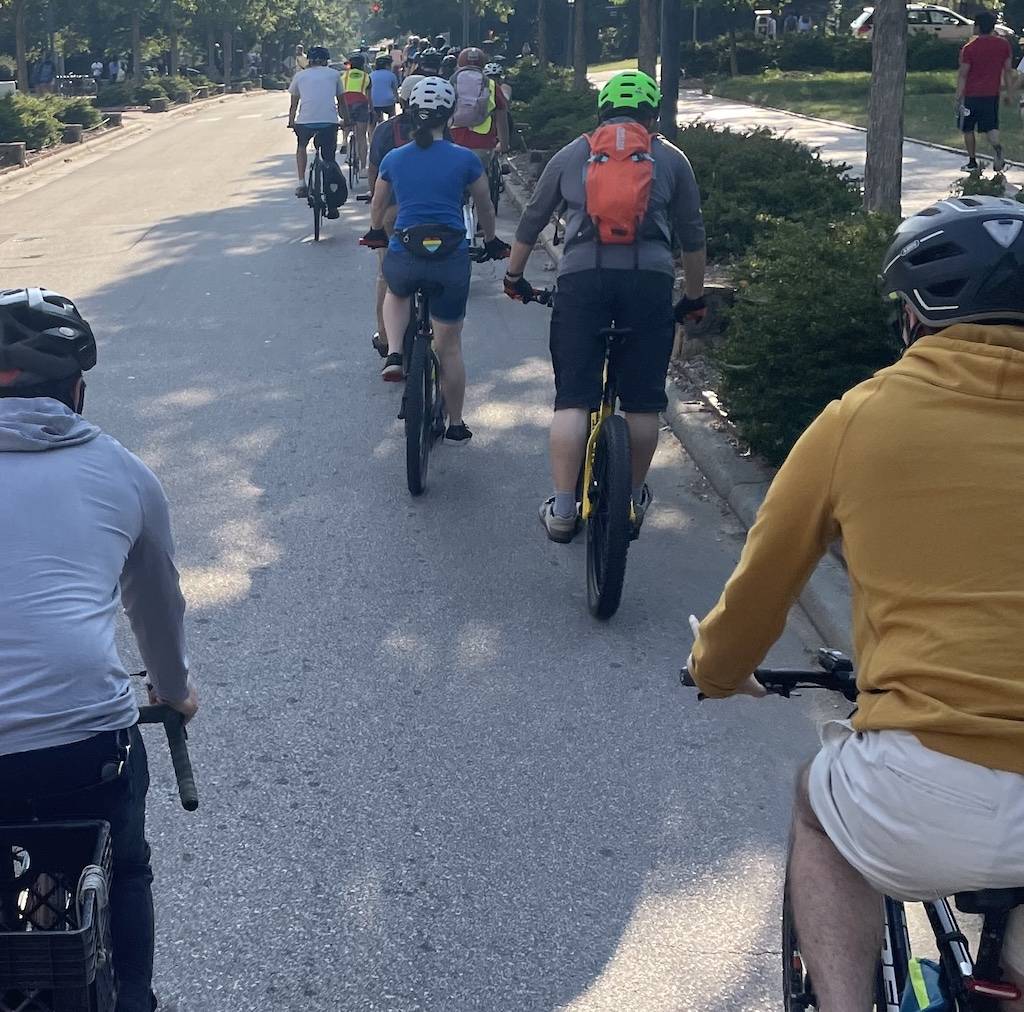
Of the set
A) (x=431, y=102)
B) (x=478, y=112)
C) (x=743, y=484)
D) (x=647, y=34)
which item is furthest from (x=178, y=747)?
(x=647, y=34)

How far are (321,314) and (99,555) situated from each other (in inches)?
387

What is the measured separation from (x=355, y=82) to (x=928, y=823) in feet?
69.3

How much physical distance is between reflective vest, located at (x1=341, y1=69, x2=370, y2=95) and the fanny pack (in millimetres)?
15213

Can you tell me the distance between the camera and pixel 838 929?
2.28 meters

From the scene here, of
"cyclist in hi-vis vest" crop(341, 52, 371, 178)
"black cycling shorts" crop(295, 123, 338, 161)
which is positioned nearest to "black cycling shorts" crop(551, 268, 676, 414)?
"black cycling shorts" crop(295, 123, 338, 161)

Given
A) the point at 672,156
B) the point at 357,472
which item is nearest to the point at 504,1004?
the point at 672,156

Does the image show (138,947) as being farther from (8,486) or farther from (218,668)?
(218,668)

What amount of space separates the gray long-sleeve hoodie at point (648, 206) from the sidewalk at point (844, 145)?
20.1ft

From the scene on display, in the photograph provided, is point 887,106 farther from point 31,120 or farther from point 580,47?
point 31,120

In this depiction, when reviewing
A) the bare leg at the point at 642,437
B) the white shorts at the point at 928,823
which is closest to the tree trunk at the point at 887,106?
→ the bare leg at the point at 642,437

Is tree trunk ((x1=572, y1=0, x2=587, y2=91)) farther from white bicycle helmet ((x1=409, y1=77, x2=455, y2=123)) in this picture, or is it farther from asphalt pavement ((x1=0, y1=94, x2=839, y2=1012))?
white bicycle helmet ((x1=409, y1=77, x2=455, y2=123))

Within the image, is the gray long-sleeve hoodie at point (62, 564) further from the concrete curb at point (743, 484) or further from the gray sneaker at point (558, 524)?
the gray sneaker at point (558, 524)

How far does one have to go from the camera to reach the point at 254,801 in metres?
4.50

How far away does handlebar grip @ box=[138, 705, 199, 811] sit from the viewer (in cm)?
255
